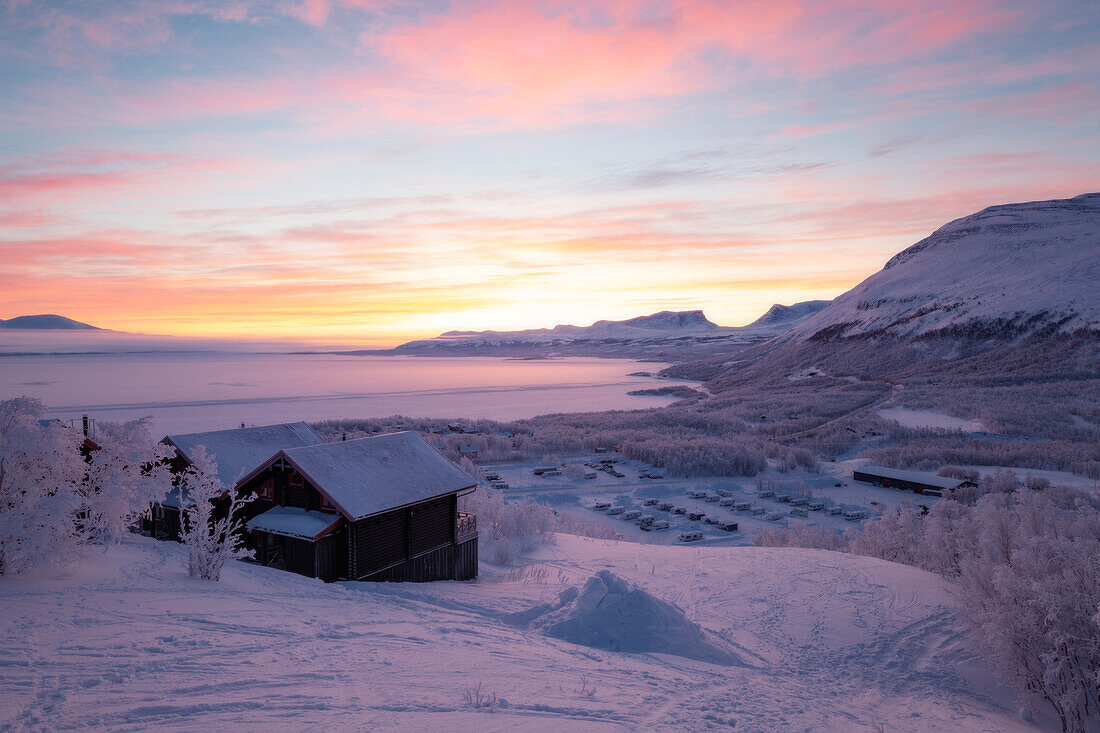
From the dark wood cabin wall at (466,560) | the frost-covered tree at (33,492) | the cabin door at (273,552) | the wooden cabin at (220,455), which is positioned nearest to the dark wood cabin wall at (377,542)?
the cabin door at (273,552)

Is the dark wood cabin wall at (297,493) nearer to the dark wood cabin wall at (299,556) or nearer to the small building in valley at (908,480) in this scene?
the dark wood cabin wall at (299,556)

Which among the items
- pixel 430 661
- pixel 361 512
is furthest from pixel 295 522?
pixel 430 661

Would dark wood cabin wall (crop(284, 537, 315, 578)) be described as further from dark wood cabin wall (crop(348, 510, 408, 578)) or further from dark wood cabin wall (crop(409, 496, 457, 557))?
dark wood cabin wall (crop(409, 496, 457, 557))

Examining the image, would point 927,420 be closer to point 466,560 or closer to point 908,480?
point 908,480

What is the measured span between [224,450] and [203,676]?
557 inches

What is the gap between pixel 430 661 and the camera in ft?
31.3

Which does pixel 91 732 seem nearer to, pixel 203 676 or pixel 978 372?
pixel 203 676

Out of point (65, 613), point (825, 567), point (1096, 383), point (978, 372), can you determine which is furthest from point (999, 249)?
point (65, 613)

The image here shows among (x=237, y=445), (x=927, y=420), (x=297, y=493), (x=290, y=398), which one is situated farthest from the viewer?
(x=290, y=398)

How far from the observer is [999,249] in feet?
391

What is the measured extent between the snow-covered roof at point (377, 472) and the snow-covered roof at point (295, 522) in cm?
73

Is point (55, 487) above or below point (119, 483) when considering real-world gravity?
above

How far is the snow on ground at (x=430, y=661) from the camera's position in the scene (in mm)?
7164

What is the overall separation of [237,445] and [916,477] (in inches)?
1512
